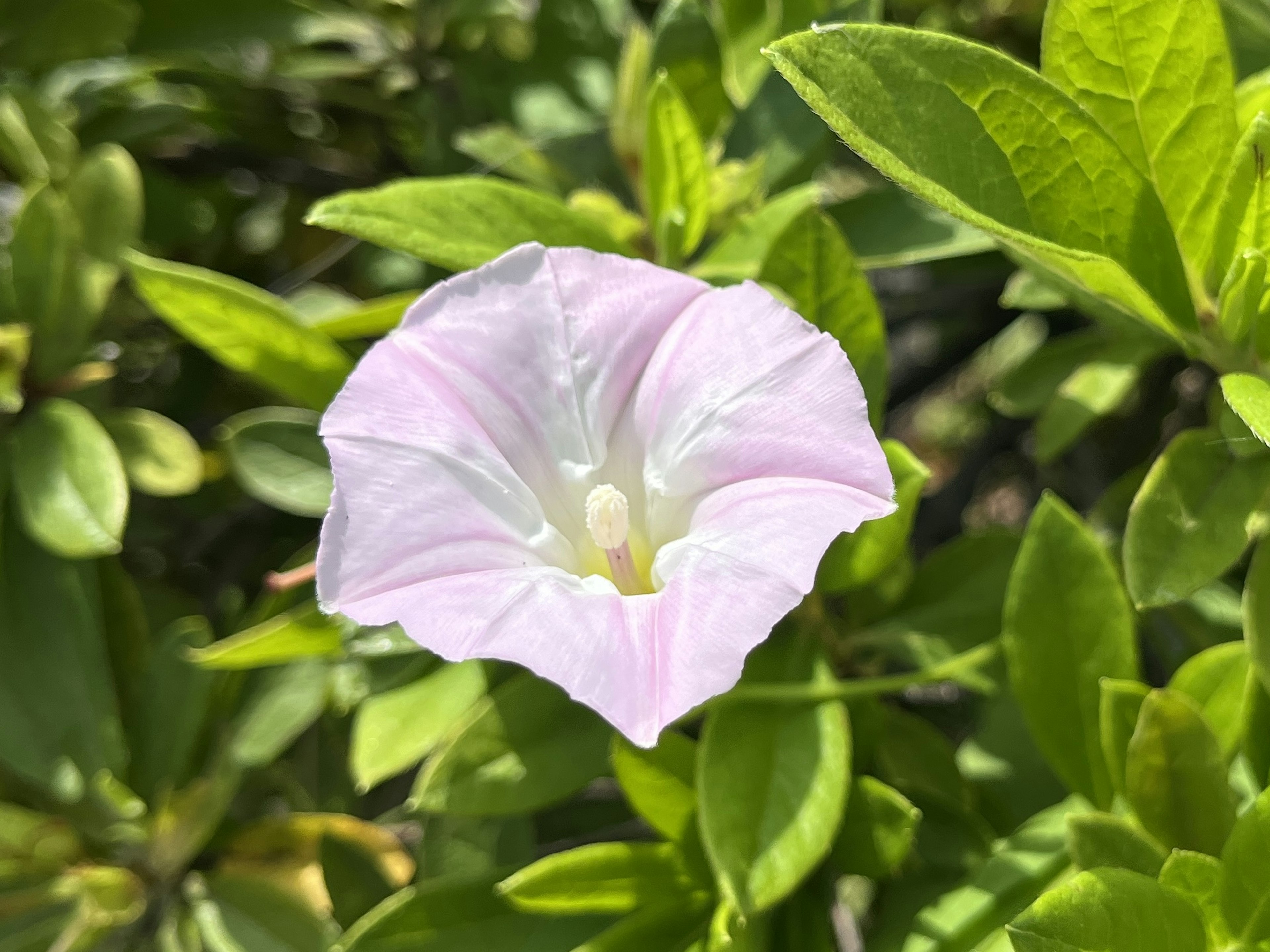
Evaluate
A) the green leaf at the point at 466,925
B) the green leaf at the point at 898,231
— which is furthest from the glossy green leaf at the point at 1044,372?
the green leaf at the point at 466,925

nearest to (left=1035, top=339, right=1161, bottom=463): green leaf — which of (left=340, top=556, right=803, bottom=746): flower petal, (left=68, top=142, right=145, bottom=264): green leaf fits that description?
(left=340, top=556, right=803, bottom=746): flower petal

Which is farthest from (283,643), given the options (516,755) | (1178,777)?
(1178,777)

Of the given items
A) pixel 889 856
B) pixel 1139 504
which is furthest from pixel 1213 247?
pixel 889 856

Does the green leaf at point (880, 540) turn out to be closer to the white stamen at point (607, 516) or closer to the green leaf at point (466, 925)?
the white stamen at point (607, 516)

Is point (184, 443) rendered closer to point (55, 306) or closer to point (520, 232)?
point (55, 306)

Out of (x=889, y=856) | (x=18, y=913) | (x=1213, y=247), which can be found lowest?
(x=18, y=913)

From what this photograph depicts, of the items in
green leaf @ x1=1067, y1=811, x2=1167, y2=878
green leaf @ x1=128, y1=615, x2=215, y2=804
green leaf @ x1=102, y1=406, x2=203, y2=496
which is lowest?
green leaf @ x1=128, y1=615, x2=215, y2=804

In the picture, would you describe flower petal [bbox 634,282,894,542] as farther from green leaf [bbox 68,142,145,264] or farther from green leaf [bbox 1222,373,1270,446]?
green leaf [bbox 68,142,145,264]
